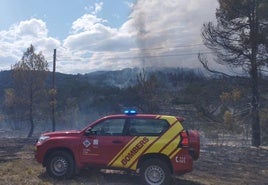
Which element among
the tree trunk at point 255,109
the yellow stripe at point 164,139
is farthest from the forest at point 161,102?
the yellow stripe at point 164,139

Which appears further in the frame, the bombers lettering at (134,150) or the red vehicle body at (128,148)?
the bombers lettering at (134,150)

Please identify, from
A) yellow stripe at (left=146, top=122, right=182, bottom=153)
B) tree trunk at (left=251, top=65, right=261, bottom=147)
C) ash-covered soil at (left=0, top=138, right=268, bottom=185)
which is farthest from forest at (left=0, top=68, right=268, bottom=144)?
yellow stripe at (left=146, top=122, right=182, bottom=153)

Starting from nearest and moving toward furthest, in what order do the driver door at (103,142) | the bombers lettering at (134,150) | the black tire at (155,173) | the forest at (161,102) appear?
1. the black tire at (155,173)
2. the bombers lettering at (134,150)
3. the driver door at (103,142)
4. the forest at (161,102)

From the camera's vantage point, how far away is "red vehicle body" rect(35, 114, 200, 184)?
37.0 feet

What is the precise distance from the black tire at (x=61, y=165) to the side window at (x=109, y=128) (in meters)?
0.98

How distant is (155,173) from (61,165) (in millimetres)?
Result: 2543

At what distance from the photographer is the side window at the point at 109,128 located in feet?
38.7

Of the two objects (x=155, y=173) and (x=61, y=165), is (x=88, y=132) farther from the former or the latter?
(x=155, y=173)

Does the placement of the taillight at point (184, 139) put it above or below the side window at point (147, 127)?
below

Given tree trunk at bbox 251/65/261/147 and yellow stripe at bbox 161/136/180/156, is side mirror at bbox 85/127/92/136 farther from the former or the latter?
tree trunk at bbox 251/65/261/147

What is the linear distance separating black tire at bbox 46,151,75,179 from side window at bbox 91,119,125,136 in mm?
983

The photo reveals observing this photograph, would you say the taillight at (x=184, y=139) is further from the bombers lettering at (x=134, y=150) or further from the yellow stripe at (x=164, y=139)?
the bombers lettering at (x=134, y=150)

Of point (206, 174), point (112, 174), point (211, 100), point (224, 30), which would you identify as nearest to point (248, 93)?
point (224, 30)

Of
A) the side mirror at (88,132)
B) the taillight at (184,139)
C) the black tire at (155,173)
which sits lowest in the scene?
the black tire at (155,173)
